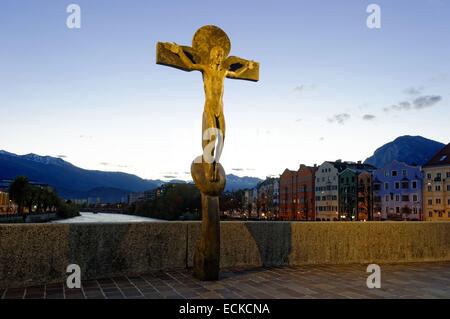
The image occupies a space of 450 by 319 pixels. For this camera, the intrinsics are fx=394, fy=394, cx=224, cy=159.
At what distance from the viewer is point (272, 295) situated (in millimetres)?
6914

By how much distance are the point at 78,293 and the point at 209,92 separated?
4747 millimetres

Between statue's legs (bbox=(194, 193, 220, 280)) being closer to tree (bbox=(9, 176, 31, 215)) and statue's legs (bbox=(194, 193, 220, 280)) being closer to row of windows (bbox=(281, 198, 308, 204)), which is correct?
tree (bbox=(9, 176, 31, 215))

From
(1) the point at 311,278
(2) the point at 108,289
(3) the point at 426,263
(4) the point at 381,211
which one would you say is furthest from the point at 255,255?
(4) the point at 381,211

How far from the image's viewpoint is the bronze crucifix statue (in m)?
8.37

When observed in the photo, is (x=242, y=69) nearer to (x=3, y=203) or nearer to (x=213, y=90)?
(x=213, y=90)

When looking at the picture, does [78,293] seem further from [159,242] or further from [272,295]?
[272,295]

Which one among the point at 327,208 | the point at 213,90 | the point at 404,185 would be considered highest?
the point at 213,90

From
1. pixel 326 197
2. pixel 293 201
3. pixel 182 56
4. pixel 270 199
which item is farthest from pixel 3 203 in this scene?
pixel 182 56

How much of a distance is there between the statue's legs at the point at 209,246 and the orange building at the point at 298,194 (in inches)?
3866

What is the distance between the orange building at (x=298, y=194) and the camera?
343 feet

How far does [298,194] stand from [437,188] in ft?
132

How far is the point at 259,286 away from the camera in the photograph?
7.73 meters

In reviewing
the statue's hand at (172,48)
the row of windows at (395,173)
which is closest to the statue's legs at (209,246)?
the statue's hand at (172,48)

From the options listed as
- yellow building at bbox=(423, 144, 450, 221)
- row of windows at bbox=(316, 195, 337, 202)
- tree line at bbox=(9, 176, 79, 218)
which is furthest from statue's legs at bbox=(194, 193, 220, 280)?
row of windows at bbox=(316, 195, 337, 202)
